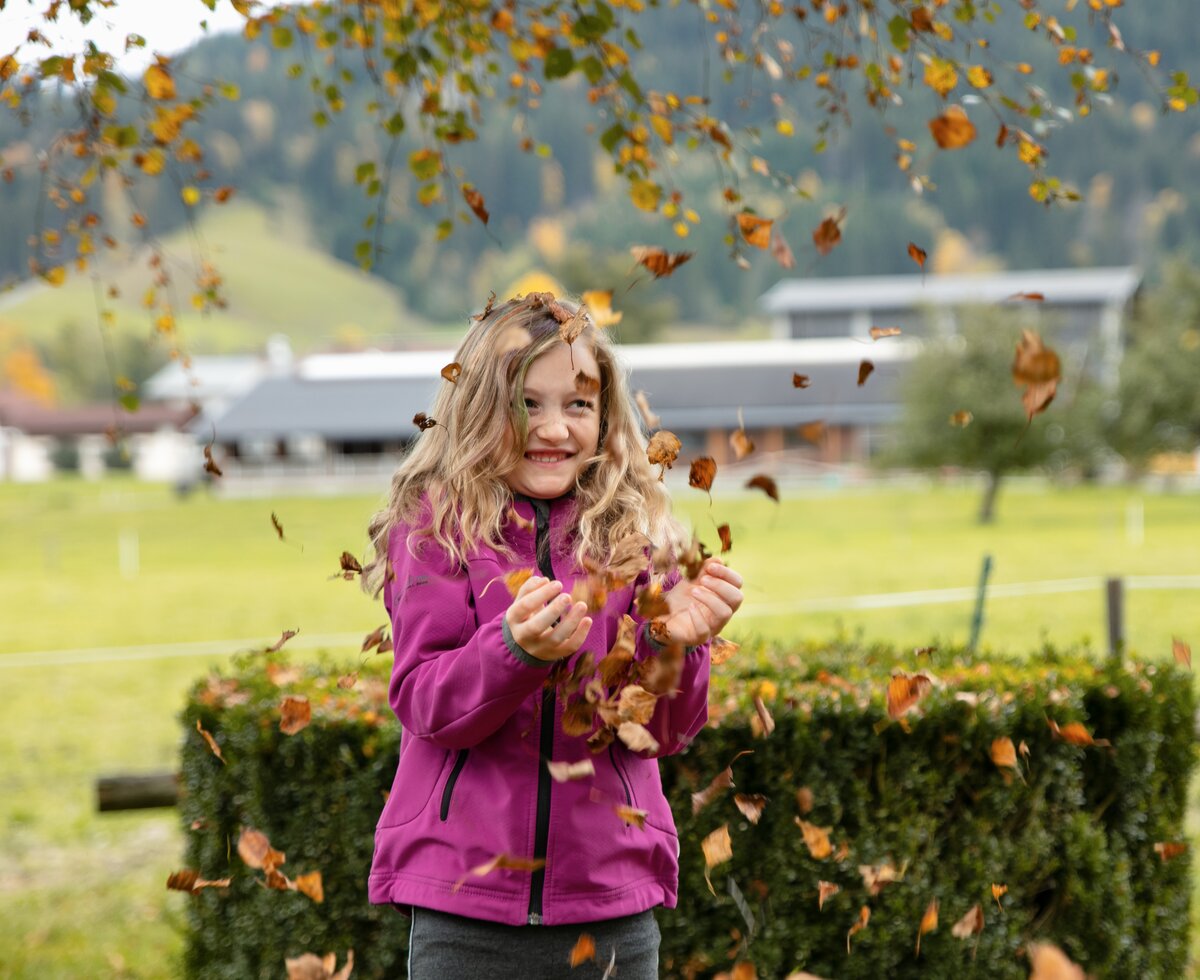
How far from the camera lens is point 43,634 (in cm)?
1719

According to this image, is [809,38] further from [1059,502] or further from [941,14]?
[1059,502]

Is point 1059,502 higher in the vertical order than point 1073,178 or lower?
lower

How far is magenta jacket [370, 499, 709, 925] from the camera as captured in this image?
2.02m

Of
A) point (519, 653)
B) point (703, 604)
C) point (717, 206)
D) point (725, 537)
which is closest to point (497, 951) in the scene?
point (519, 653)

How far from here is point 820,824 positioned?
3490mm

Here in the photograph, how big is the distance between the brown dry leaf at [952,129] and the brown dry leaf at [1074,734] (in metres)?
1.73

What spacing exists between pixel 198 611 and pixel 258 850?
16.3m

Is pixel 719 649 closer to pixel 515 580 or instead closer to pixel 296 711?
pixel 515 580

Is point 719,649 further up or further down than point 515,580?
further down

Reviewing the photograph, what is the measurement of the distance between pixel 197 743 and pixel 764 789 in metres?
1.65

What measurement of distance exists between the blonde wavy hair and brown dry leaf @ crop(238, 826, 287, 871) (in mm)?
1328

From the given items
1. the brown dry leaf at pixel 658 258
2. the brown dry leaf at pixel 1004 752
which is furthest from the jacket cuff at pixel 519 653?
the brown dry leaf at pixel 1004 752

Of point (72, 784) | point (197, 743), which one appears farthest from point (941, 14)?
point (72, 784)

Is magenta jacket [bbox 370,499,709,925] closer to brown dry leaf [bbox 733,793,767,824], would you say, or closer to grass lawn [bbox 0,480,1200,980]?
brown dry leaf [bbox 733,793,767,824]
